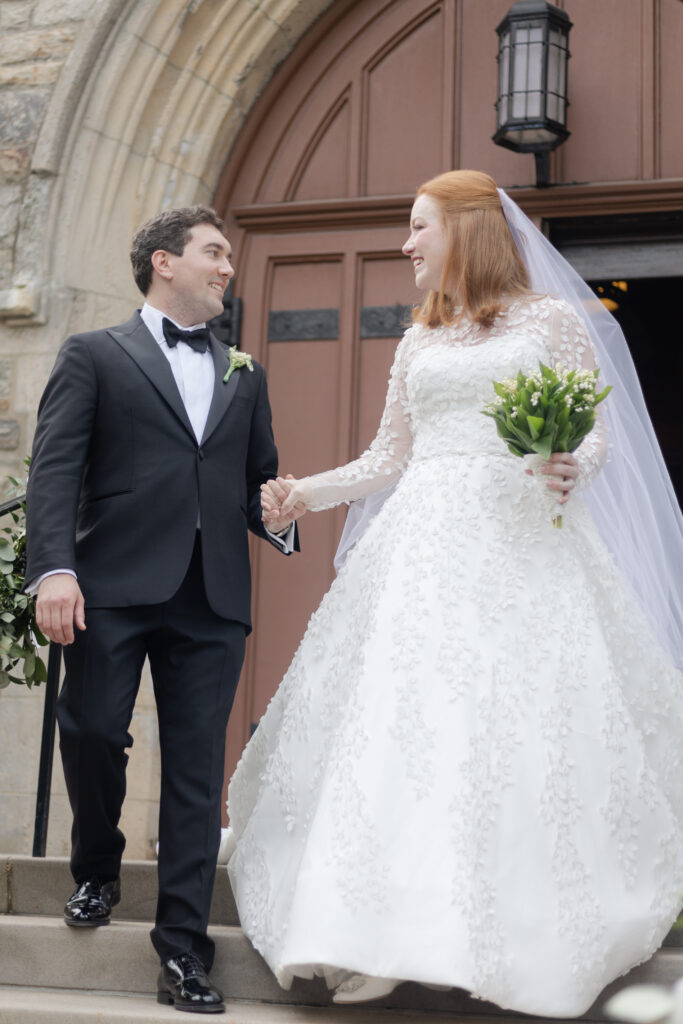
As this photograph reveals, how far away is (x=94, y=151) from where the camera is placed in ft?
18.4

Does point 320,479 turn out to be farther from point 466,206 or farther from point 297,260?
point 297,260

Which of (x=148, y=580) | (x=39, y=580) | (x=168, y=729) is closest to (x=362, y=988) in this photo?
(x=168, y=729)

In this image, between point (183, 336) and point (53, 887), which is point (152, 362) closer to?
point (183, 336)

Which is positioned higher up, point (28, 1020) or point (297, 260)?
point (297, 260)

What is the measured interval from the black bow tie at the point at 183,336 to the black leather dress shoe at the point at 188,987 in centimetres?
157

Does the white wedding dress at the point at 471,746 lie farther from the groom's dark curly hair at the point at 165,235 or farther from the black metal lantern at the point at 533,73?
the black metal lantern at the point at 533,73

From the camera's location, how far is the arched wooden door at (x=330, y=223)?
5539 millimetres

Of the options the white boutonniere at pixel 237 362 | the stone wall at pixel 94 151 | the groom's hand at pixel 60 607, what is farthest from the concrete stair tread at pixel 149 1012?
the stone wall at pixel 94 151

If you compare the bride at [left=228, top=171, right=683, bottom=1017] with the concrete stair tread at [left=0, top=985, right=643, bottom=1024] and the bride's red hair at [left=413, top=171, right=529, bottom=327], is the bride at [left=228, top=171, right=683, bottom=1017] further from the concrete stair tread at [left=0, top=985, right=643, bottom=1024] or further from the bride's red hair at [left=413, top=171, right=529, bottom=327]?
the concrete stair tread at [left=0, top=985, right=643, bottom=1024]

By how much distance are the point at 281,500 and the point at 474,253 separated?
894mm

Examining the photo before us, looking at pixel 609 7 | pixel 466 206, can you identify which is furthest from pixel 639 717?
pixel 609 7

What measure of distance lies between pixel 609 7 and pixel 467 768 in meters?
3.78

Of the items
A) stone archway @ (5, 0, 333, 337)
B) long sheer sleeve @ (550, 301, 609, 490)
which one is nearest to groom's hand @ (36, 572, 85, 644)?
long sheer sleeve @ (550, 301, 609, 490)

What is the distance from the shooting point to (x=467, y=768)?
2.85 m
